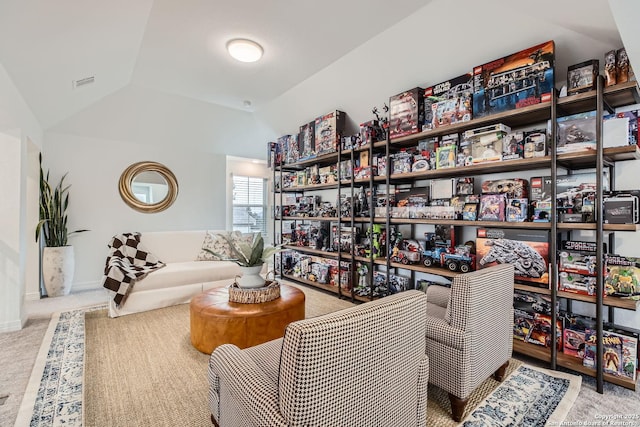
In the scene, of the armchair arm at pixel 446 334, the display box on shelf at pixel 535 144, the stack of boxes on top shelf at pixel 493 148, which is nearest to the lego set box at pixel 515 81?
the stack of boxes on top shelf at pixel 493 148

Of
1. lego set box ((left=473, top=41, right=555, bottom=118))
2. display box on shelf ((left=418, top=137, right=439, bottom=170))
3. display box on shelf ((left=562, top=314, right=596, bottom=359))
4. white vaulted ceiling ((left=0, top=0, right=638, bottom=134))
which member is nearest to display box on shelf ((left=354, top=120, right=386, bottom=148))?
white vaulted ceiling ((left=0, top=0, right=638, bottom=134))

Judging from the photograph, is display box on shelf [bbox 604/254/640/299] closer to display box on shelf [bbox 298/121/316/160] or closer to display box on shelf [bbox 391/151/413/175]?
display box on shelf [bbox 391/151/413/175]

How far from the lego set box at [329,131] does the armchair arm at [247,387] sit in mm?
2939

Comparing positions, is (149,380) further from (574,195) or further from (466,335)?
(574,195)

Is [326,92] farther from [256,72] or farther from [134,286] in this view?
[134,286]

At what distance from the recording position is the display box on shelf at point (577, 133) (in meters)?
1.96

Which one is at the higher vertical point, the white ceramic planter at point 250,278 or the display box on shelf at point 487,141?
the display box on shelf at point 487,141

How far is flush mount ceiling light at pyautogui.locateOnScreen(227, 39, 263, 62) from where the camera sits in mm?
2797

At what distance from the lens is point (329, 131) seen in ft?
12.7

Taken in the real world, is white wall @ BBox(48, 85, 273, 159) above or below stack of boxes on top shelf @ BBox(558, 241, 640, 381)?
above

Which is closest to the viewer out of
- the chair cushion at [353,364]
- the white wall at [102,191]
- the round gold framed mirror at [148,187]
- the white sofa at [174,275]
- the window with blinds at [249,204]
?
the chair cushion at [353,364]

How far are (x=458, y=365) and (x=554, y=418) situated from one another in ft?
2.12

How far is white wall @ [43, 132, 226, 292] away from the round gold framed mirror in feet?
0.27

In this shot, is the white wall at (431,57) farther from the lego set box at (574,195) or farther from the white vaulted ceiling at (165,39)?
the lego set box at (574,195)
